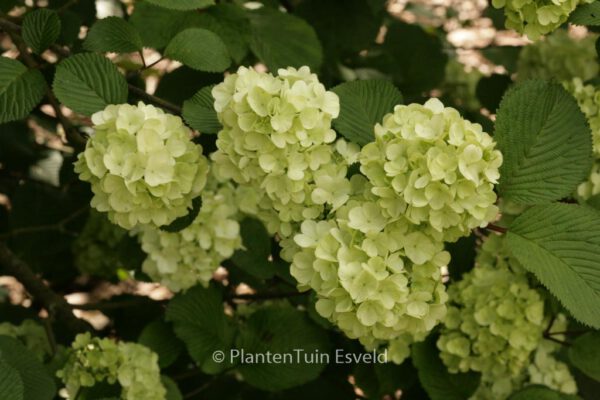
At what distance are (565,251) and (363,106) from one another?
1.29ft

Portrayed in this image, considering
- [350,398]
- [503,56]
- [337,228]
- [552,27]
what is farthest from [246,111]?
[503,56]

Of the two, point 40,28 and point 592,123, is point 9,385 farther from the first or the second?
point 592,123

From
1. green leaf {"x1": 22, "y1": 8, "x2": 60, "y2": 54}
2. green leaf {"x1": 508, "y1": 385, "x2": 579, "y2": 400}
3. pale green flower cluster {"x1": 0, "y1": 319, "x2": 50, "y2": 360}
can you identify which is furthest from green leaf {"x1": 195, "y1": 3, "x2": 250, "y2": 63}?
green leaf {"x1": 508, "y1": 385, "x2": 579, "y2": 400}

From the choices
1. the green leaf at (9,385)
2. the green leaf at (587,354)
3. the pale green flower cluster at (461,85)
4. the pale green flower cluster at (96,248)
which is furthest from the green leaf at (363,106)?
the pale green flower cluster at (461,85)

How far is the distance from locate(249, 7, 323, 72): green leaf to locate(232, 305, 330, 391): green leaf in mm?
593

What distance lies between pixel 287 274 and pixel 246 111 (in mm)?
734

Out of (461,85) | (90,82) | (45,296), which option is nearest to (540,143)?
(90,82)

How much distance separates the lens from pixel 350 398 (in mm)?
2025

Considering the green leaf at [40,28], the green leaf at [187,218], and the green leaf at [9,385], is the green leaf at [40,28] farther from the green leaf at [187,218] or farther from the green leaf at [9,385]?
the green leaf at [9,385]

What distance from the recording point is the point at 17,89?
1267 millimetres

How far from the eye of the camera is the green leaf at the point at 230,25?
1.69m

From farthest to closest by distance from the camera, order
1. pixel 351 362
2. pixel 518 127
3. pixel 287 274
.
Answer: pixel 351 362, pixel 287 274, pixel 518 127

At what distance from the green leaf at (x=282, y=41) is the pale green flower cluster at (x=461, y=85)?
42.0 inches

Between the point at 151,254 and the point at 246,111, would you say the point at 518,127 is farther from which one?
the point at 151,254
